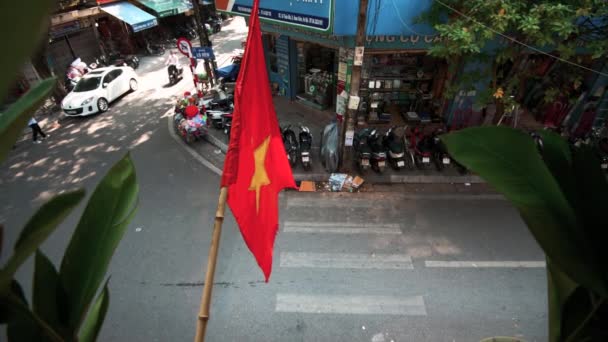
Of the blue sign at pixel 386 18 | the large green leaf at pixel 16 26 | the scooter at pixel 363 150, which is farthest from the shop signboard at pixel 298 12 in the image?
the large green leaf at pixel 16 26

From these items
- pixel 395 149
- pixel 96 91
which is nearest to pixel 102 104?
pixel 96 91

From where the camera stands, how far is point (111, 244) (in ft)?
3.20

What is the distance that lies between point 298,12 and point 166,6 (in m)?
15.2

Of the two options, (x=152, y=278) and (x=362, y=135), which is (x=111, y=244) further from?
(x=362, y=135)

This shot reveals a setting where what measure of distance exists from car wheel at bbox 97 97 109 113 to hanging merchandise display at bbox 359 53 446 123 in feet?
27.2

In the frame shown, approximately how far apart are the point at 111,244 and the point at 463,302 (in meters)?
4.57

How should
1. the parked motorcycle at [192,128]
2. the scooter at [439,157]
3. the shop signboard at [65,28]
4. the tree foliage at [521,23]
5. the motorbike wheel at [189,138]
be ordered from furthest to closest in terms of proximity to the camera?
the shop signboard at [65,28]
the motorbike wheel at [189,138]
the parked motorcycle at [192,128]
the scooter at [439,157]
the tree foliage at [521,23]

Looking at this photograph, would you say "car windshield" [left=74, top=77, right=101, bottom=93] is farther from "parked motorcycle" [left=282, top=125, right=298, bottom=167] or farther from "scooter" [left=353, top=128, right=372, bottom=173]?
"scooter" [left=353, top=128, right=372, bottom=173]

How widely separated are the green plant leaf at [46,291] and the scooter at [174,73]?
13.2m

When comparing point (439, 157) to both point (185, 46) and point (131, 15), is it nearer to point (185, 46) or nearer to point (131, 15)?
point (185, 46)

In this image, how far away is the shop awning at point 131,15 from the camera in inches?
600

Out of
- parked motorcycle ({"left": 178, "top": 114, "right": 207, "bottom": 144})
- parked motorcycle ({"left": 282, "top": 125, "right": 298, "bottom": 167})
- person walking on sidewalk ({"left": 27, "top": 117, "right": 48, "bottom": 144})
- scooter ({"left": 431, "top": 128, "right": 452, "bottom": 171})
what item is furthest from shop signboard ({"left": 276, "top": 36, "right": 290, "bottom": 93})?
person walking on sidewalk ({"left": 27, "top": 117, "right": 48, "bottom": 144})

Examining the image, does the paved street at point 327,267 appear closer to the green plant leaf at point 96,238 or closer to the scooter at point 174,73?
the green plant leaf at point 96,238

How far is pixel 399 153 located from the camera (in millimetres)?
6789
